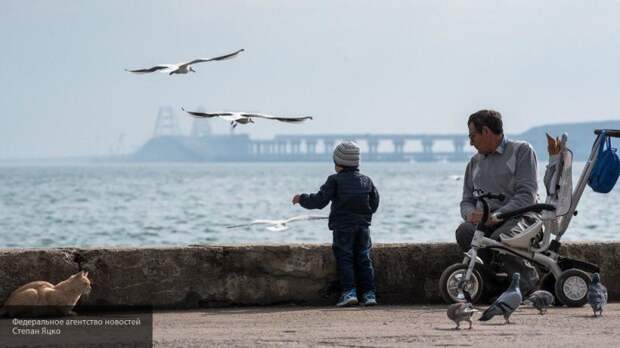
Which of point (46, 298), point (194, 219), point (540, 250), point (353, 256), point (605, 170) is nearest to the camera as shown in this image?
point (46, 298)

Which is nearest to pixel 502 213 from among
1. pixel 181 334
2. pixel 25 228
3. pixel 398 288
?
pixel 398 288

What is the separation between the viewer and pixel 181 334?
872 cm

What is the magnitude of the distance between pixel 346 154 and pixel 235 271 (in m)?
1.17

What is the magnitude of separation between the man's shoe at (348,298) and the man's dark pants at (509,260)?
2.77 feet

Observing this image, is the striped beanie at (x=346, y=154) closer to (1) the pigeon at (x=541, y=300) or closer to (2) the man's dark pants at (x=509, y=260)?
(2) the man's dark pants at (x=509, y=260)

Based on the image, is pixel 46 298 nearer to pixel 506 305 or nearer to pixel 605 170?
pixel 506 305

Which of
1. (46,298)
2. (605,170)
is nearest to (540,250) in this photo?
(605,170)

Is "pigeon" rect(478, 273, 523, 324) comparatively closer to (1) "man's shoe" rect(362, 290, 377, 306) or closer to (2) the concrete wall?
(1) "man's shoe" rect(362, 290, 377, 306)

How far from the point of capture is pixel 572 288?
10250mm

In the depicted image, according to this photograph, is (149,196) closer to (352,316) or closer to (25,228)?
(25,228)

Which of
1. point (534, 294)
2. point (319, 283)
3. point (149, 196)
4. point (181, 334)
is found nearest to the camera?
point (181, 334)

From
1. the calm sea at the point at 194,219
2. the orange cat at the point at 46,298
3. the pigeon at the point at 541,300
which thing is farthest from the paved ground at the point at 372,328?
the calm sea at the point at 194,219

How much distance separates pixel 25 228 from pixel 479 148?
42400 mm

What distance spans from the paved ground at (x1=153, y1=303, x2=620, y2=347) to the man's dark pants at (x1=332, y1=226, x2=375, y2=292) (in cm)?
26
